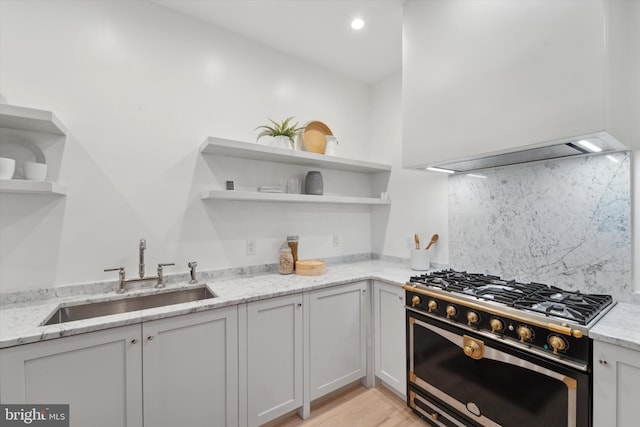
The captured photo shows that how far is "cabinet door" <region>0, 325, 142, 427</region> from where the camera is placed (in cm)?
113

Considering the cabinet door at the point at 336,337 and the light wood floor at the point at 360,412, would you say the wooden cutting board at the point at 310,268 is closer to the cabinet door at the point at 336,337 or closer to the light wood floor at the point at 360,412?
the cabinet door at the point at 336,337

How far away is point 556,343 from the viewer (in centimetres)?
119

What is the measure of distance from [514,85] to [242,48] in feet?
6.48

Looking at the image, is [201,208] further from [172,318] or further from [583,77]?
→ [583,77]

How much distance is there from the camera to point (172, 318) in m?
1.43

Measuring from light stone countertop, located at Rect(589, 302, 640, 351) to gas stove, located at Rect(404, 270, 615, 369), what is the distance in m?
0.03

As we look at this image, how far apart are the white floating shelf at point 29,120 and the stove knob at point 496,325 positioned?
245 cm

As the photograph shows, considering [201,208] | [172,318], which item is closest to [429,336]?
[172,318]

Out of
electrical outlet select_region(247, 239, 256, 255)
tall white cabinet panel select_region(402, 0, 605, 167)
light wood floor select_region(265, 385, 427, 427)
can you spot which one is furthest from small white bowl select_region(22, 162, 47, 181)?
tall white cabinet panel select_region(402, 0, 605, 167)

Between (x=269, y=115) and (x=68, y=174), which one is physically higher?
(x=269, y=115)

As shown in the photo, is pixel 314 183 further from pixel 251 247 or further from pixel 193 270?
pixel 193 270

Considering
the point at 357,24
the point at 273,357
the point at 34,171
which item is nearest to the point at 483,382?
the point at 273,357

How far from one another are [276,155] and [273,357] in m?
1.42

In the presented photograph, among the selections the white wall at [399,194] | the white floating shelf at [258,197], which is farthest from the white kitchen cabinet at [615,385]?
the white floating shelf at [258,197]
